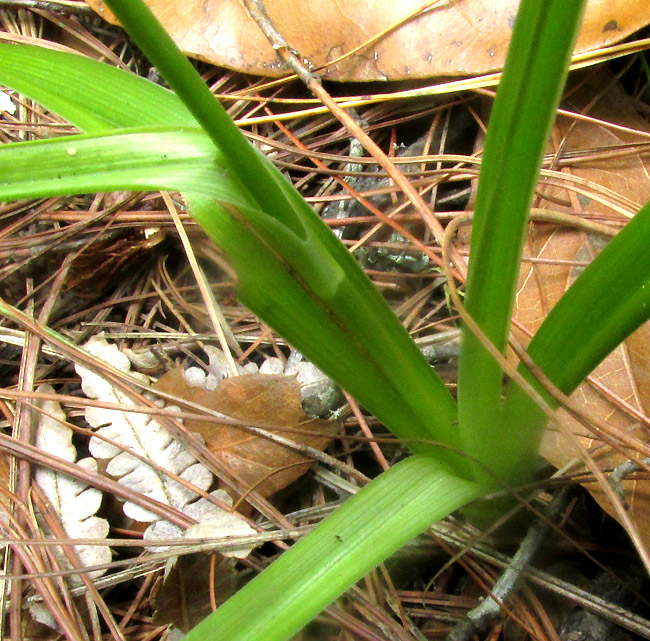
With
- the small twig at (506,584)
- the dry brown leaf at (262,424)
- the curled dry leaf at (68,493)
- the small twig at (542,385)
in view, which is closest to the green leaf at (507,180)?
the small twig at (542,385)

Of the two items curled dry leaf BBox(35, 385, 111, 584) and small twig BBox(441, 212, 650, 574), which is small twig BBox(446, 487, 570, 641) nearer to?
small twig BBox(441, 212, 650, 574)

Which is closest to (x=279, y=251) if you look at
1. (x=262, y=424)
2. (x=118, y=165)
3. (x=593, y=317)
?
(x=118, y=165)

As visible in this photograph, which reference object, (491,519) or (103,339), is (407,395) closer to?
(491,519)

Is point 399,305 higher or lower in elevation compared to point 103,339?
lower

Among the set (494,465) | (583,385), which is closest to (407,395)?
(494,465)

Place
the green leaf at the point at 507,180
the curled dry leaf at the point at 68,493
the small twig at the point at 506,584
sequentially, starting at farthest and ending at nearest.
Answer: the curled dry leaf at the point at 68,493
the small twig at the point at 506,584
the green leaf at the point at 507,180

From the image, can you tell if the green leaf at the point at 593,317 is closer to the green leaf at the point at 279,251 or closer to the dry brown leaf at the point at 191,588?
the green leaf at the point at 279,251

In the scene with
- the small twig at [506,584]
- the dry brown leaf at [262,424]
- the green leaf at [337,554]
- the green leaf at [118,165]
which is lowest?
the small twig at [506,584]
